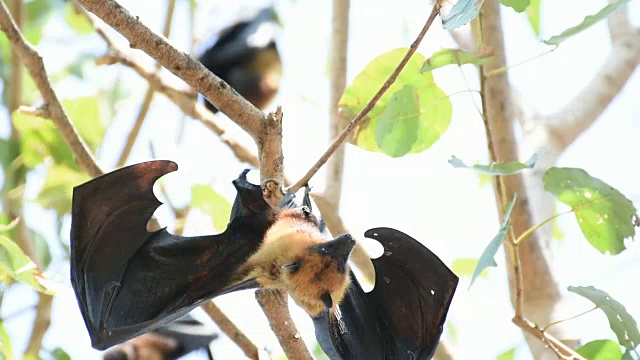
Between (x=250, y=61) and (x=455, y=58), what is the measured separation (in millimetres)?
3725

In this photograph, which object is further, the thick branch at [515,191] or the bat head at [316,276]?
the thick branch at [515,191]

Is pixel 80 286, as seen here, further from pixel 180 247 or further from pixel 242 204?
pixel 242 204

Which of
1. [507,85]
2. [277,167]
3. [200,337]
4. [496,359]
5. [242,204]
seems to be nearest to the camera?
[277,167]

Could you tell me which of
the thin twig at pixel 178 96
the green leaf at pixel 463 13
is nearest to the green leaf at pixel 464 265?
the thin twig at pixel 178 96

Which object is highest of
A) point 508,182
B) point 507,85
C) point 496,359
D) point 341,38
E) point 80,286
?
point 341,38

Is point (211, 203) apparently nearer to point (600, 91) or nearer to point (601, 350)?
point (601, 350)

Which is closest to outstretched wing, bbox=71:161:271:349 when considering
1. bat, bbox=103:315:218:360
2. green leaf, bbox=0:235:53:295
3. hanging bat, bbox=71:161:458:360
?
hanging bat, bbox=71:161:458:360

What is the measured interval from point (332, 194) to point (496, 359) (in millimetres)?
965

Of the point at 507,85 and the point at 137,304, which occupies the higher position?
the point at 507,85

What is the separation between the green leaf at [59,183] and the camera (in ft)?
13.9

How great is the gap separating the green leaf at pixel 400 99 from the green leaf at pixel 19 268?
1.13 m

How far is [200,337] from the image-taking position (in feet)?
14.0

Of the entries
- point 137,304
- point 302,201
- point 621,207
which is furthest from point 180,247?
point 621,207

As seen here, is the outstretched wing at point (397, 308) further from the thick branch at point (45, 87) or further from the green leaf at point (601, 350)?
the thick branch at point (45, 87)
